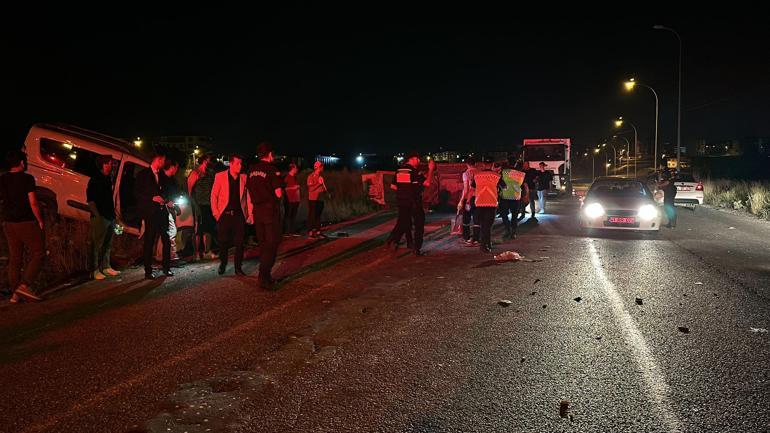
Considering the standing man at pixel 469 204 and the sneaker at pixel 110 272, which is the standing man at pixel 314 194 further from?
the sneaker at pixel 110 272

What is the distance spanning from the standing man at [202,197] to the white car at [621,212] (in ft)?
26.7

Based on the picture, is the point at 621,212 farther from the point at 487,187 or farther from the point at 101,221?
the point at 101,221

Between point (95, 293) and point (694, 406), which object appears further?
point (95, 293)

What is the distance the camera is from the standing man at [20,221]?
7.27m

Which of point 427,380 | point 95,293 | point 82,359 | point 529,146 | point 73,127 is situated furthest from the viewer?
point 529,146

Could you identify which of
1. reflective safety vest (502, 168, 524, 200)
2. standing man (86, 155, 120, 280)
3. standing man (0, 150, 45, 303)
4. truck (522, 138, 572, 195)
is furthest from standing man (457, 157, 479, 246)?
truck (522, 138, 572, 195)

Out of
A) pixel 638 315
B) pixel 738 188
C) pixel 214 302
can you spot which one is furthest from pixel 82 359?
pixel 738 188

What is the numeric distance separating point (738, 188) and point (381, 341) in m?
25.3

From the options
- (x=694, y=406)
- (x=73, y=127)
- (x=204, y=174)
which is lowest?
(x=694, y=406)

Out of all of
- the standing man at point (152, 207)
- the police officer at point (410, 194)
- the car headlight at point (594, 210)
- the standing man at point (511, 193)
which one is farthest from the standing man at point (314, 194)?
the car headlight at point (594, 210)

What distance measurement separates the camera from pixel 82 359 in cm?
518

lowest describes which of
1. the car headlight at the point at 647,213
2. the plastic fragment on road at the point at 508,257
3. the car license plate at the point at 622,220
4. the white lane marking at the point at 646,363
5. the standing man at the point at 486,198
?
the white lane marking at the point at 646,363

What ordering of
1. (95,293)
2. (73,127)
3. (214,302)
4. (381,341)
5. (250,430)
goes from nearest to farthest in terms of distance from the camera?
(250,430), (381,341), (214,302), (95,293), (73,127)

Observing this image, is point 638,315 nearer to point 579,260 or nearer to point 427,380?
point 427,380
